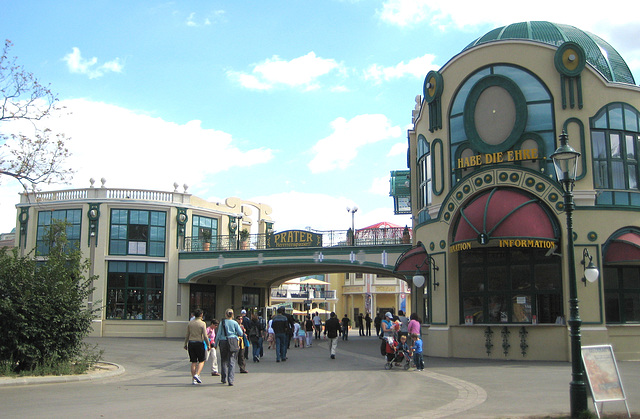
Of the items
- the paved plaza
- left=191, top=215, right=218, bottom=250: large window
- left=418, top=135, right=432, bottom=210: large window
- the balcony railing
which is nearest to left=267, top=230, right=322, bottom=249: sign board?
left=191, top=215, right=218, bottom=250: large window

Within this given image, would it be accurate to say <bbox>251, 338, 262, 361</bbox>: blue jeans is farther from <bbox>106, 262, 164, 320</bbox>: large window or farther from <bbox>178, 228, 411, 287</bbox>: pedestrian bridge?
<bbox>106, 262, 164, 320</bbox>: large window

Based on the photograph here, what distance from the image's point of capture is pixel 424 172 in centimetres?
2464

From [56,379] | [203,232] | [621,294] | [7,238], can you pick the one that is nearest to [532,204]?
[621,294]

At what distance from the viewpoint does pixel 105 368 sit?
661 inches

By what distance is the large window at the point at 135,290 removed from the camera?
37219 mm

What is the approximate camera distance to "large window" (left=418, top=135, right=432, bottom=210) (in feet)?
79.1

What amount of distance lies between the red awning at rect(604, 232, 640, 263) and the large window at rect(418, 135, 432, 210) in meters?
6.68

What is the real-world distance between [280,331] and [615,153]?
40.6ft

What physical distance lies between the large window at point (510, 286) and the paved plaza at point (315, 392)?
1.92 metres

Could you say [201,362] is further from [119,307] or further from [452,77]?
[119,307]

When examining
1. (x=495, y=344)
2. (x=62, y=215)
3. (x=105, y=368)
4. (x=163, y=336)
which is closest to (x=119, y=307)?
(x=163, y=336)

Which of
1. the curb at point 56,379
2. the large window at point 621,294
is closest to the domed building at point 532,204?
the large window at point 621,294

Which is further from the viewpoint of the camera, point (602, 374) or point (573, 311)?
point (573, 311)

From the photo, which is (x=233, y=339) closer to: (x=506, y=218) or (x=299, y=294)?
(x=506, y=218)
